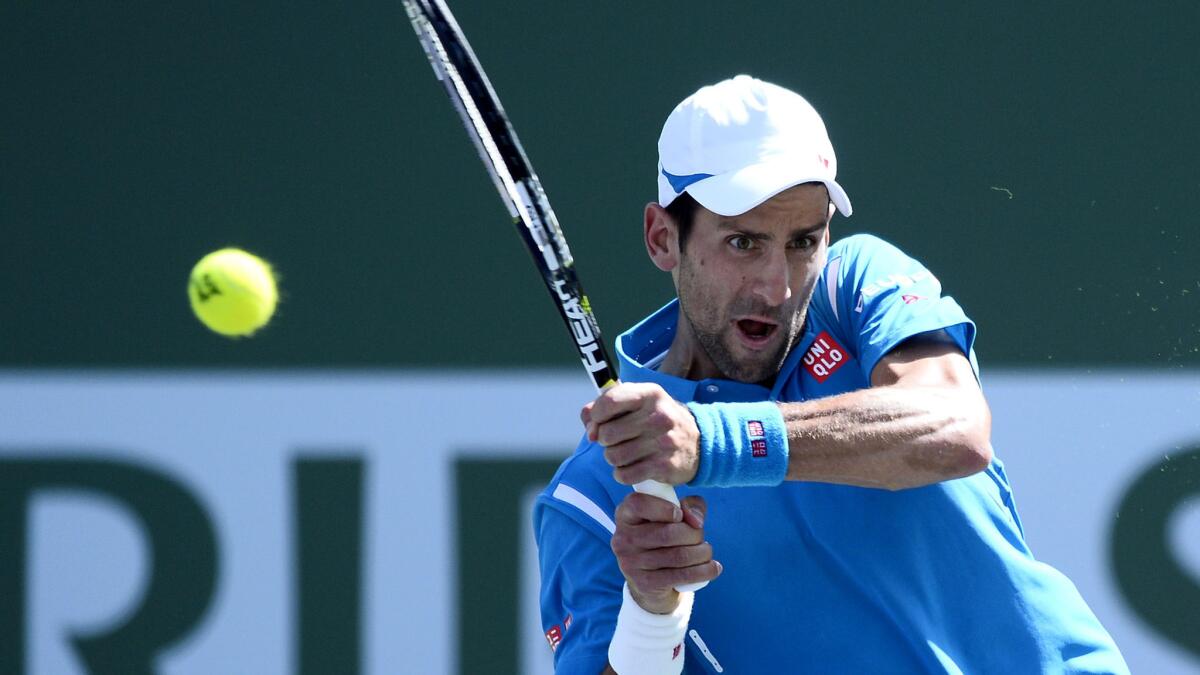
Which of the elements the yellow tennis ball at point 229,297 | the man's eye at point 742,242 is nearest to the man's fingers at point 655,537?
the man's eye at point 742,242

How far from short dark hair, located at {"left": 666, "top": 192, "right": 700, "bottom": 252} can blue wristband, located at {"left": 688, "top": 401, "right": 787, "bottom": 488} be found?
1.73 ft

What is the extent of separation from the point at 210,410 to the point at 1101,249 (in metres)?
2.30

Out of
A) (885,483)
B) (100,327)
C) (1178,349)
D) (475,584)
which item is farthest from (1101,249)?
(100,327)

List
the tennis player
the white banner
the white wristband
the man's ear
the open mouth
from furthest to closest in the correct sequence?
1. the white banner
2. the man's ear
3. the open mouth
4. the white wristband
5. the tennis player

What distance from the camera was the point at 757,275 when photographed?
2.54 metres

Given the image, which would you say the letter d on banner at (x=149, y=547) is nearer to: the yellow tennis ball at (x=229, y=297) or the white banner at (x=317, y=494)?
the white banner at (x=317, y=494)

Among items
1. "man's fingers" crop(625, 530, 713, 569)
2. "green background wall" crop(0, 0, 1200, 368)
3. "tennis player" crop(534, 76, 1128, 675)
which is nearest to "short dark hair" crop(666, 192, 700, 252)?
"tennis player" crop(534, 76, 1128, 675)

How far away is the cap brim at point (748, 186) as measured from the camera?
2.50 metres

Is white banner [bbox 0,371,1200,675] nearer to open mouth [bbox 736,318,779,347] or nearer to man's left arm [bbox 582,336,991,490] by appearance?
open mouth [bbox 736,318,779,347]

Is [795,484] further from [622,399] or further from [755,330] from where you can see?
[622,399]

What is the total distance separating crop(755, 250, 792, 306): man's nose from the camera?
2.52 metres

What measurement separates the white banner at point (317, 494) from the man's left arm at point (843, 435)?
6.13 feet

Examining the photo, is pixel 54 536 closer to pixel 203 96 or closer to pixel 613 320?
pixel 203 96

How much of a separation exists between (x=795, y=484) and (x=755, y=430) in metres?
0.33
